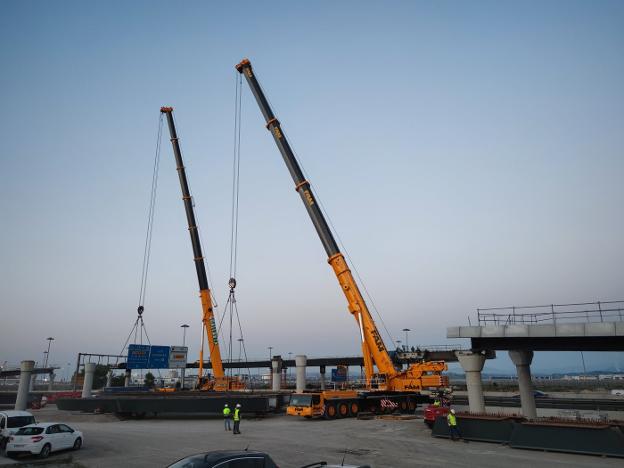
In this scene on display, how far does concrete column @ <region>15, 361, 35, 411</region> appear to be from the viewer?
40219 mm

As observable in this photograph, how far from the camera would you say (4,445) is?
1830 cm

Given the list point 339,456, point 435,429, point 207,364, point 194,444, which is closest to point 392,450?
point 339,456

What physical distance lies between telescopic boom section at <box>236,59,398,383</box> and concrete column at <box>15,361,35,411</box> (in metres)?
31.3

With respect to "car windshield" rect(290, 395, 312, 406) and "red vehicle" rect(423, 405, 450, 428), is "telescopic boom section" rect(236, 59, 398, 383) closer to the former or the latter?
"car windshield" rect(290, 395, 312, 406)

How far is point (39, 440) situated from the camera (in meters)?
16.7

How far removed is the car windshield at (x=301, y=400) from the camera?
29.9 m

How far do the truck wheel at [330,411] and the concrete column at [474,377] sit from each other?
30.7ft

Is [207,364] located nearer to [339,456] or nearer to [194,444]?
[194,444]

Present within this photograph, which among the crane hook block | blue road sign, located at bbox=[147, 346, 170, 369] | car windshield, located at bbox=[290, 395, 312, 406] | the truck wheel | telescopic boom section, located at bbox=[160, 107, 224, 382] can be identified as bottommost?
the truck wheel

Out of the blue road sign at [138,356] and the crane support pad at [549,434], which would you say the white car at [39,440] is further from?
the blue road sign at [138,356]

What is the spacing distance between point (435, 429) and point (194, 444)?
12.1 meters

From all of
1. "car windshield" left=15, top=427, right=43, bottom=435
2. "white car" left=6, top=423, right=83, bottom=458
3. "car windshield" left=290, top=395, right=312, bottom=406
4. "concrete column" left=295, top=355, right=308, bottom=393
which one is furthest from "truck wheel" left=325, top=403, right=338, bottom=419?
"concrete column" left=295, top=355, right=308, bottom=393

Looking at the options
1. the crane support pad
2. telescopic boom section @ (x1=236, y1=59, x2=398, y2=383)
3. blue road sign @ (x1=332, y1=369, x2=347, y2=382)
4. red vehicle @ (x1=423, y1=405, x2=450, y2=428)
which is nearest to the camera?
the crane support pad

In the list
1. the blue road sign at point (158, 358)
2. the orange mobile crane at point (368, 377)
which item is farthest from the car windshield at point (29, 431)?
the blue road sign at point (158, 358)
